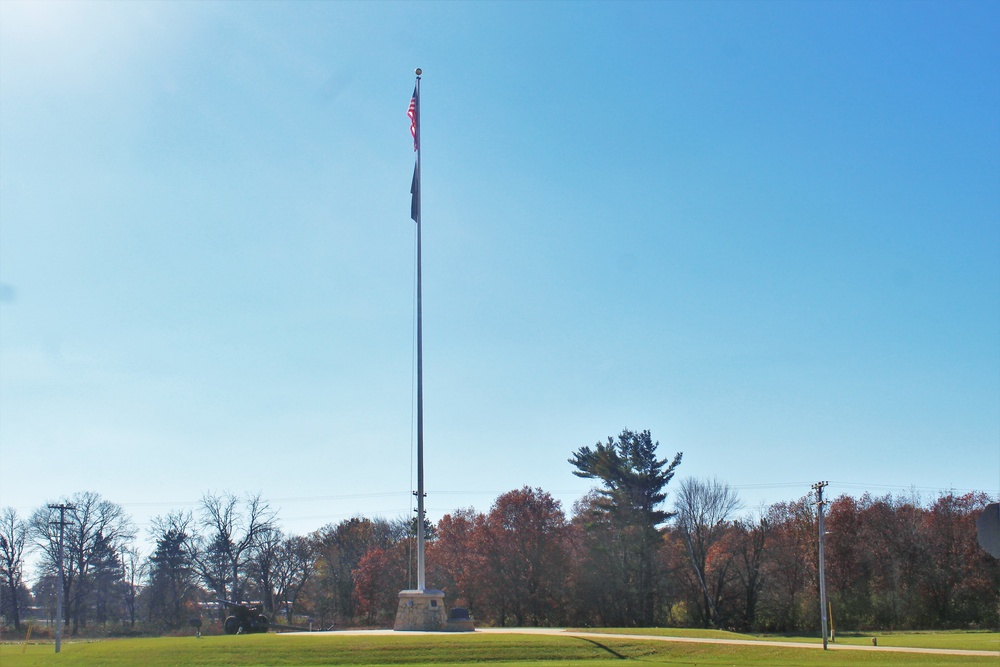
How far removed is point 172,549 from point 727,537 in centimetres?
5221

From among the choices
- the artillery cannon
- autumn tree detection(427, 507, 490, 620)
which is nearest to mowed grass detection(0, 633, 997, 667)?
the artillery cannon

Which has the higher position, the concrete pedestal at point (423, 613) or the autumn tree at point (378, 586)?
the concrete pedestal at point (423, 613)

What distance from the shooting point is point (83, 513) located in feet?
246

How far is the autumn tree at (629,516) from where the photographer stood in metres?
64.8

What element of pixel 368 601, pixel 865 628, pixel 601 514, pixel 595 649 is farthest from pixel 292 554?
pixel 595 649

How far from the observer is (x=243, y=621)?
40.2m

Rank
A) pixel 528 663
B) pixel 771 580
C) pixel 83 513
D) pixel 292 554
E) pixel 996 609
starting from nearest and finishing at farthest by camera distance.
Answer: pixel 528 663
pixel 996 609
pixel 771 580
pixel 83 513
pixel 292 554

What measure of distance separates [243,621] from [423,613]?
40.0ft

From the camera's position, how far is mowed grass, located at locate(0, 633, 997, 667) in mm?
27391

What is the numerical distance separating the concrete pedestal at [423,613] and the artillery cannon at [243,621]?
10.4 m

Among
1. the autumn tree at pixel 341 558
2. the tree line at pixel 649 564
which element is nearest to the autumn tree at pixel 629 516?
the tree line at pixel 649 564

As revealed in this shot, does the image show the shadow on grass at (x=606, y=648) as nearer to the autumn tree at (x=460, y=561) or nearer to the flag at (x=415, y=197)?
the flag at (x=415, y=197)

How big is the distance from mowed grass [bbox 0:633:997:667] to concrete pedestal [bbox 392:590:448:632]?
2.39 metres

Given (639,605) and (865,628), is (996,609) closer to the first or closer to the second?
(865,628)
